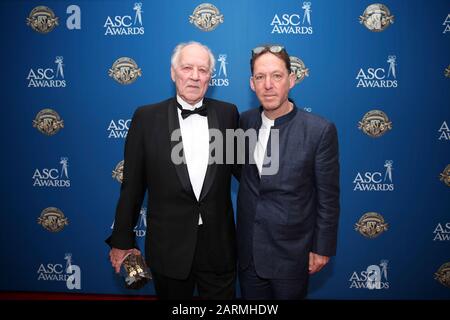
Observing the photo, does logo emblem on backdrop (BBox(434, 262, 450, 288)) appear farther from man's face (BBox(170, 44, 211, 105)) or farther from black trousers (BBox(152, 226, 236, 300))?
man's face (BBox(170, 44, 211, 105))

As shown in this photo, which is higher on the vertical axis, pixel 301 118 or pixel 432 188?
pixel 301 118

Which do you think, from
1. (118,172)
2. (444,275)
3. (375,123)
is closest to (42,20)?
(118,172)

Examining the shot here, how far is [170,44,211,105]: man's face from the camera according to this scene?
1878mm

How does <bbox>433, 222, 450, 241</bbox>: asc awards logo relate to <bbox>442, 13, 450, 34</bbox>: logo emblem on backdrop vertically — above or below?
below

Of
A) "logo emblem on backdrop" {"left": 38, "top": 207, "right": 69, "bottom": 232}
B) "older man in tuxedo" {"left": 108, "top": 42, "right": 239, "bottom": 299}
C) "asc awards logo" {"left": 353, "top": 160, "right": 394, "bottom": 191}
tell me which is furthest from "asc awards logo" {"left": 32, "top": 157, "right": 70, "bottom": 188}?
"asc awards logo" {"left": 353, "top": 160, "right": 394, "bottom": 191}

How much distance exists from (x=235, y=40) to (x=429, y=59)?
1.80 meters

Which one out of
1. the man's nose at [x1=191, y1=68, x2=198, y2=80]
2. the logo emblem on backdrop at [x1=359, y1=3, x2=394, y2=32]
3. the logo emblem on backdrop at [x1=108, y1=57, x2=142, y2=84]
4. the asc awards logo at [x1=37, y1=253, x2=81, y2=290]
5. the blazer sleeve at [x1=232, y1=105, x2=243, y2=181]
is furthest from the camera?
the asc awards logo at [x1=37, y1=253, x2=81, y2=290]

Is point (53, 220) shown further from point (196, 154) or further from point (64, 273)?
point (196, 154)

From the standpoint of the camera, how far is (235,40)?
9.54 feet

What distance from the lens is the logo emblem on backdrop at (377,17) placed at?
287 cm

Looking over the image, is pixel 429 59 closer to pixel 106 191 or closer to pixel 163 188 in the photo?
pixel 163 188

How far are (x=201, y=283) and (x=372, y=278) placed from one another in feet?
6.64

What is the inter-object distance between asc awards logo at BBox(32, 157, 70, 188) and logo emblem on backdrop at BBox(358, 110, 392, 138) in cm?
290
